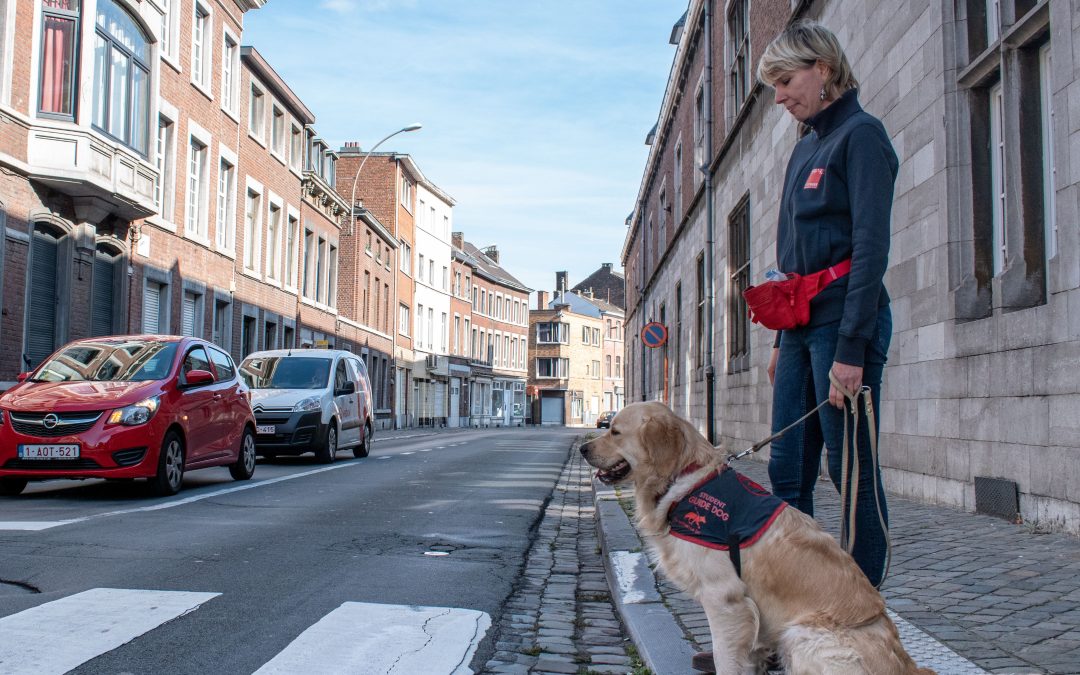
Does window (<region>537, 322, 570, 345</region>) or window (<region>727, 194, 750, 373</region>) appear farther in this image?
window (<region>537, 322, 570, 345</region>)

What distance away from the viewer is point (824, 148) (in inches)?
143

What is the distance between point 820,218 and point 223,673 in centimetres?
276

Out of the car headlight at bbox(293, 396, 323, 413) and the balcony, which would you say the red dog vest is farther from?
the balcony

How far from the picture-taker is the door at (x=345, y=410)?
16.3 metres

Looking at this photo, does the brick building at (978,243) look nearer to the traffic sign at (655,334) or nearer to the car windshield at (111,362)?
the traffic sign at (655,334)

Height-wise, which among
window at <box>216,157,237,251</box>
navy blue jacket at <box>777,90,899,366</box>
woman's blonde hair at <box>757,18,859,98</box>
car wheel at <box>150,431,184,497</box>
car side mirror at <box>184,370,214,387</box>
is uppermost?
window at <box>216,157,237,251</box>

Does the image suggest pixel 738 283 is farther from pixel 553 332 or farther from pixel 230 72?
pixel 553 332

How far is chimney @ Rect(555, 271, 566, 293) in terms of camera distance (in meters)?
98.2

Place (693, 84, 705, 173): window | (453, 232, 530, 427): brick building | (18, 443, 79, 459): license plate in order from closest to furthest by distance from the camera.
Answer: (18, 443, 79, 459): license plate
(693, 84, 705, 173): window
(453, 232, 530, 427): brick building

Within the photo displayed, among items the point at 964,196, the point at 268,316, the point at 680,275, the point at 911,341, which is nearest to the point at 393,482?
the point at 911,341

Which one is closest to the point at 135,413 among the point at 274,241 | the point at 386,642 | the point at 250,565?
the point at 250,565

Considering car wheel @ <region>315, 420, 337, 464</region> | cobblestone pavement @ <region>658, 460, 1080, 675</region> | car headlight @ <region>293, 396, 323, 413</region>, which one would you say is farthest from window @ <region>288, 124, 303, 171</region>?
cobblestone pavement @ <region>658, 460, 1080, 675</region>

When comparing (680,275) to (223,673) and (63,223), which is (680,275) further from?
(223,673)

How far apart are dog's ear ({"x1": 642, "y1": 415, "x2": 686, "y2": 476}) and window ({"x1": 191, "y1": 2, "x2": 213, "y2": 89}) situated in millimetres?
25081
